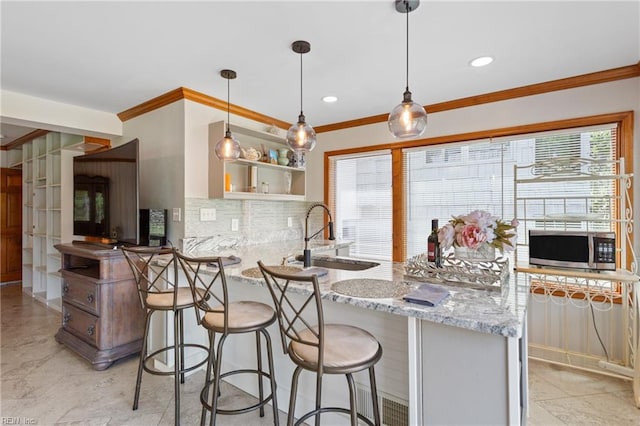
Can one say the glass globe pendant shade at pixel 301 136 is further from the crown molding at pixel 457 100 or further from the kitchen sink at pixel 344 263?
the crown molding at pixel 457 100

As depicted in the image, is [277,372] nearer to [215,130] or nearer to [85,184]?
[215,130]

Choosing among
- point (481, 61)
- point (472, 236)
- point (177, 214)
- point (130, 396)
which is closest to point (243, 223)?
point (177, 214)

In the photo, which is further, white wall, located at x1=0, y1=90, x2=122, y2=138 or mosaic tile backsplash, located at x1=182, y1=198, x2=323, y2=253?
mosaic tile backsplash, located at x1=182, y1=198, x2=323, y2=253

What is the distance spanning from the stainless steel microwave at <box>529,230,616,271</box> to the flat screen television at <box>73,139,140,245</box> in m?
3.31

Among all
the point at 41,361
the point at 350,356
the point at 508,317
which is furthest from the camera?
the point at 41,361

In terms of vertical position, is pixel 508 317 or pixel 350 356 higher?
pixel 508 317

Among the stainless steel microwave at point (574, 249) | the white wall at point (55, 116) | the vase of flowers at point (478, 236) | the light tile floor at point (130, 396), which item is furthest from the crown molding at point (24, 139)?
the stainless steel microwave at point (574, 249)

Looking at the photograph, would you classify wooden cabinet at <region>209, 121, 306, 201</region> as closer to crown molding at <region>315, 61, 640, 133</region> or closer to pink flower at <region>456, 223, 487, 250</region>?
crown molding at <region>315, 61, 640, 133</region>

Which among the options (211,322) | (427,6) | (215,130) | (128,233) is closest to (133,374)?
(128,233)

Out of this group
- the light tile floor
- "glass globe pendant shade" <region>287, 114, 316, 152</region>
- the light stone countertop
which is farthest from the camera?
"glass globe pendant shade" <region>287, 114, 316, 152</region>

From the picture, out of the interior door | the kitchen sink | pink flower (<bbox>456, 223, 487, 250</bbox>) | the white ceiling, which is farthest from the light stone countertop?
the interior door

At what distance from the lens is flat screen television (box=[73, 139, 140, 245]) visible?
2.72 meters

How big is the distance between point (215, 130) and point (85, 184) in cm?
147

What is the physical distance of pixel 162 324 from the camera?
8.29ft
